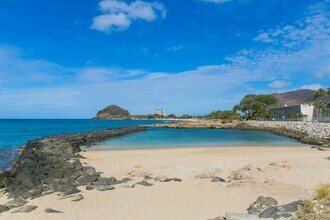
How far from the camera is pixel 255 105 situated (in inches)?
3659

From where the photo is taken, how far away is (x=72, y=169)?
1419 cm

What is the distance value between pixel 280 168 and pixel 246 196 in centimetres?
519

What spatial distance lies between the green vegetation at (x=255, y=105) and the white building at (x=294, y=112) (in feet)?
15.5

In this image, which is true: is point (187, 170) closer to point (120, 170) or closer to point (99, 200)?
point (120, 170)

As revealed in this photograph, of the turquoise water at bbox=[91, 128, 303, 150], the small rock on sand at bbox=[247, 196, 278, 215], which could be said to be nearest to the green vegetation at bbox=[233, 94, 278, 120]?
the turquoise water at bbox=[91, 128, 303, 150]

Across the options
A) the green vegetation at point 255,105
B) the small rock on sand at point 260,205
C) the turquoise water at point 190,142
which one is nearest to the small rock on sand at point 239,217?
the small rock on sand at point 260,205

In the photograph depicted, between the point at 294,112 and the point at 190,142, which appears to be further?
the point at 294,112

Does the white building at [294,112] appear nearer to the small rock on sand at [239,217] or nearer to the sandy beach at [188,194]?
the sandy beach at [188,194]

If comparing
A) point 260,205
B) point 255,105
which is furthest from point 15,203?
point 255,105

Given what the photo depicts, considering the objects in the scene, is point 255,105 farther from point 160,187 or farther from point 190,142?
point 160,187

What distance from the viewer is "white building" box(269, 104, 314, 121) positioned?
3116 inches

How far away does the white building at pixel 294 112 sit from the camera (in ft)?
260

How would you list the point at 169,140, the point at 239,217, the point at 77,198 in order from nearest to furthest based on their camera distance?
the point at 239,217 < the point at 77,198 < the point at 169,140

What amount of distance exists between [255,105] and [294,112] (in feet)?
36.0
